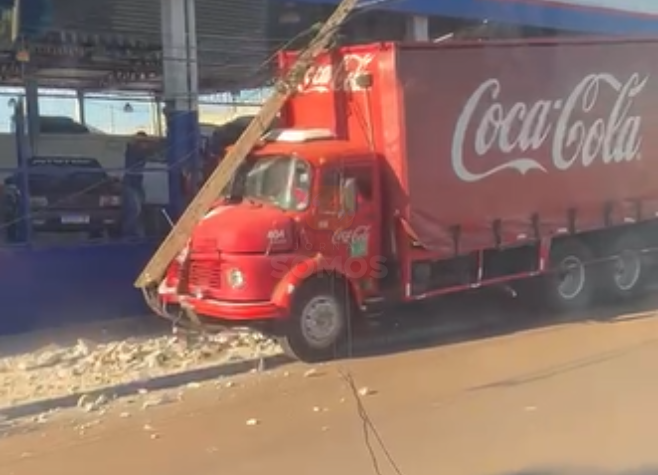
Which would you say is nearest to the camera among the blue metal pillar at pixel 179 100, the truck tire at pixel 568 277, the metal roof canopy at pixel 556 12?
the truck tire at pixel 568 277

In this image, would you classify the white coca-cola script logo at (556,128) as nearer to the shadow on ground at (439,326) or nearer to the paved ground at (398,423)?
the shadow on ground at (439,326)

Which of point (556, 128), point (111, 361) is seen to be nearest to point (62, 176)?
point (111, 361)

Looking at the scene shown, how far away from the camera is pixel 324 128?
41.2 feet

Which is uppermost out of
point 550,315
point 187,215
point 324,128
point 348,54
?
→ point 348,54

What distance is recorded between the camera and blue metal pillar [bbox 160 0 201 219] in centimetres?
1429

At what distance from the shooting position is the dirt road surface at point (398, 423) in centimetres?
695

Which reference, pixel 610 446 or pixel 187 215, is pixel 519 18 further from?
pixel 610 446

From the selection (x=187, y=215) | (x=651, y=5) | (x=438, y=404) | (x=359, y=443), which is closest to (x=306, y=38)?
(x=187, y=215)

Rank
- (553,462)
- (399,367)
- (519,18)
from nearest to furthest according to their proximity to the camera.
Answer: (553,462) → (399,367) → (519,18)

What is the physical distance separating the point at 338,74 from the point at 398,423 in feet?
18.2

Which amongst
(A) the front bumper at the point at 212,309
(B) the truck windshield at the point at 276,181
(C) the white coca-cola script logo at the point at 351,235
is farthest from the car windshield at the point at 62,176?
(C) the white coca-cola script logo at the point at 351,235

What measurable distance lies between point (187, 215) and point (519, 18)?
961 centimetres

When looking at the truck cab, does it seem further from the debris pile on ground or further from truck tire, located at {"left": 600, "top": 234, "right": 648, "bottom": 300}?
truck tire, located at {"left": 600, "top": 234, "right": 648, "bottom": 300}

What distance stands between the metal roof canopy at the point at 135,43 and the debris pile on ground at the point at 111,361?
5.81 metres
